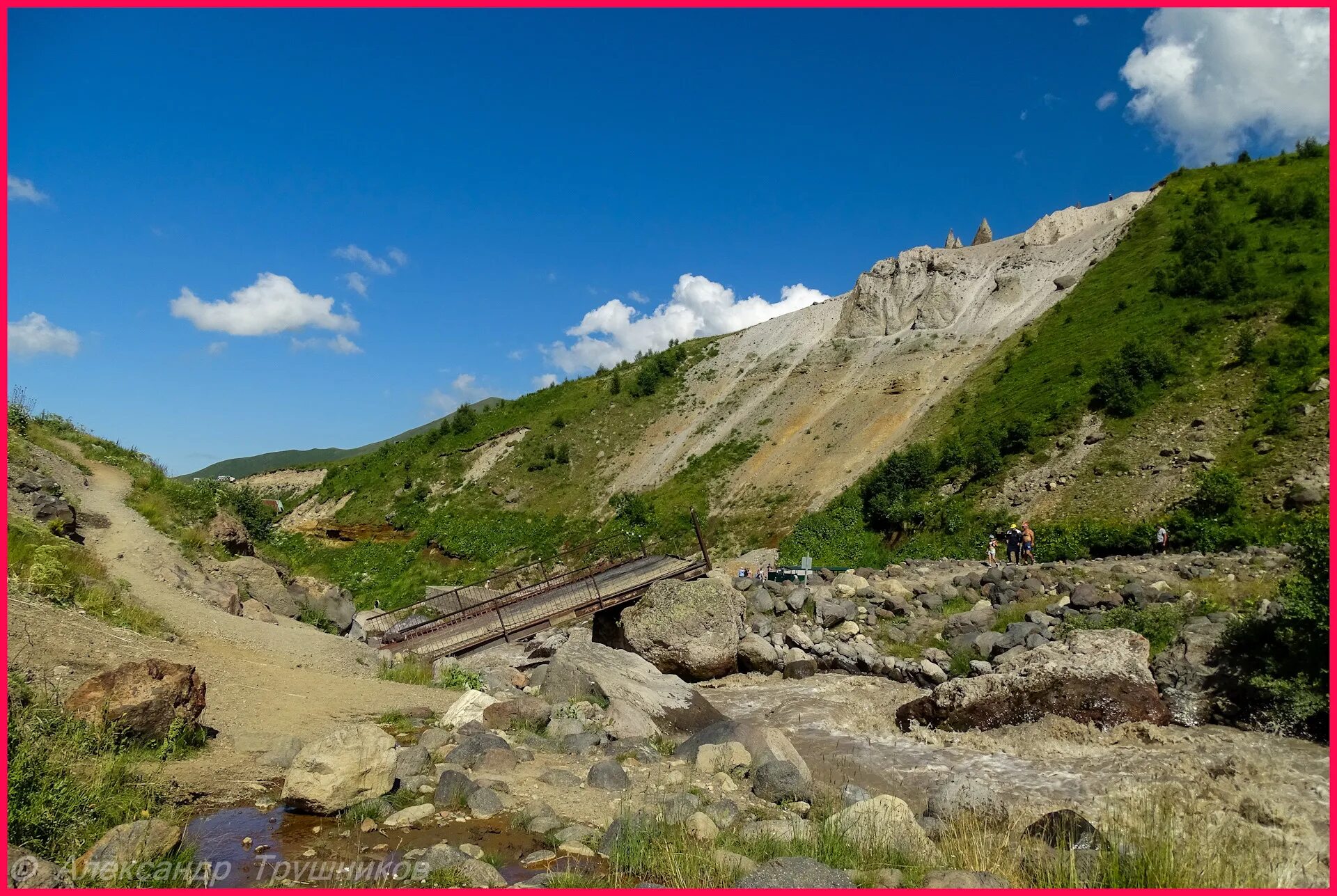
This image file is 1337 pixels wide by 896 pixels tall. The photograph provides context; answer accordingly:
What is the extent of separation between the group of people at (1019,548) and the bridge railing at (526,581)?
9369 mm

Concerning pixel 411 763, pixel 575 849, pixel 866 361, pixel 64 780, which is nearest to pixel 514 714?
pixel 411 763

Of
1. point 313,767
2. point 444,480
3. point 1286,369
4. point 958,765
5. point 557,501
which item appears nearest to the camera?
Result: point 313,767

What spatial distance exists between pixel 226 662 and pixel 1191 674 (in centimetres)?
1643

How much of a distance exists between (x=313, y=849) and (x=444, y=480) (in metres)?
49.6

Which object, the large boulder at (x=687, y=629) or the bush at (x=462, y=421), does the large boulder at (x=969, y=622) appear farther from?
the bush at (x=462, y=421)

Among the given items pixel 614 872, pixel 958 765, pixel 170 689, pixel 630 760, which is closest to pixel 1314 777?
pixel 958 765

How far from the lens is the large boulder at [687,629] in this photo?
1850 centimetres

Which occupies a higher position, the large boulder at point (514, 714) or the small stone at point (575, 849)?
the large boulder at point (514, 714)

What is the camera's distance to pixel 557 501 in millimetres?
47594

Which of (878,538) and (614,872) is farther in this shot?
(878,538)

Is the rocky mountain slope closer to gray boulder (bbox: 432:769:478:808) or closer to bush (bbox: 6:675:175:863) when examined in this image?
gray boulder (bbox: 432:769:478:808)

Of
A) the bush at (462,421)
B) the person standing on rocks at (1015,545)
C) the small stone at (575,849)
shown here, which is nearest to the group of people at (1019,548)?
the person standing on rocks at (1015,545)

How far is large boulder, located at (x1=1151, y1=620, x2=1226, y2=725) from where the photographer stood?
12438mm

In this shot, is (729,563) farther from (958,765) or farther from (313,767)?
(313,767)
